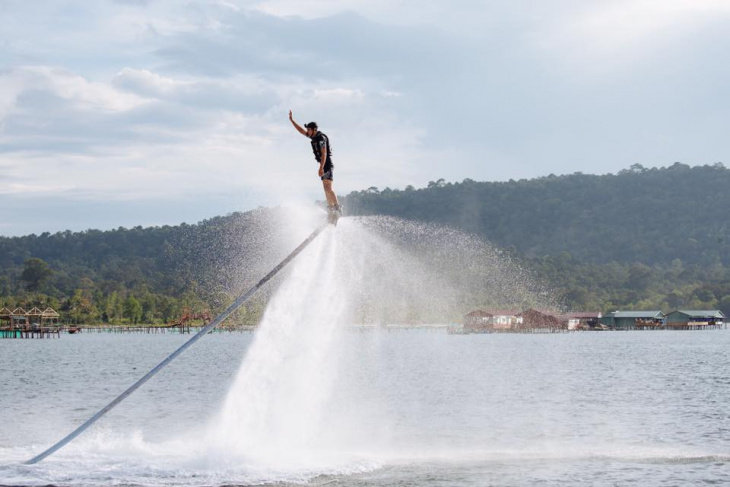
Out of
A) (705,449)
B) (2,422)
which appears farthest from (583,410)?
(2,422)

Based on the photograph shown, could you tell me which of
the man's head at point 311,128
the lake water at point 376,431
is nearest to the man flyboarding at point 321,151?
the man's head at point 311,128

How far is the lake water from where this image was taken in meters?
25.7

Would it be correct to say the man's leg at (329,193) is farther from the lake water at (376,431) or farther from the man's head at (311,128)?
the lake water at (376,431)

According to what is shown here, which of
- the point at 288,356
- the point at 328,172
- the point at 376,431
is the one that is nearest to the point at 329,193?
the point at 328,172

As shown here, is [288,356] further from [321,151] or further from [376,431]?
[376,431]

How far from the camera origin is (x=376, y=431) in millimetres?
36781

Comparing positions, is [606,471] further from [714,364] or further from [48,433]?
[714,364]

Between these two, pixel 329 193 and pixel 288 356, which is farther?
pixel 288 356

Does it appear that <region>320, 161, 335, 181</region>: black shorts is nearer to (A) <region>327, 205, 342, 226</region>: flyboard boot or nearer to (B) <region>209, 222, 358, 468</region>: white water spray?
(A) <region>327, 205, 342, 226</region>: flyboard boot

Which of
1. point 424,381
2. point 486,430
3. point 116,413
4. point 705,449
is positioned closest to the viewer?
point 705,449

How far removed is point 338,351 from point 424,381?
41412 mm

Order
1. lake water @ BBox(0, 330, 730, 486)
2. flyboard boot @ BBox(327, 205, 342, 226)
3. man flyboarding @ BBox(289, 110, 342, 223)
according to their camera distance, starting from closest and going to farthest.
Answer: man flyboarding @ BBox(289, 110, 342, 223) < flyboard boot @ BBox(327, 205, 342, 226) < lake water @ BBox(0, 330, 730, 486)

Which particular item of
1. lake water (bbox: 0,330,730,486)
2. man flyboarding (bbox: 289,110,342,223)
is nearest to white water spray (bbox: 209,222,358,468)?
lake water (bbox: 0,330,730,486)

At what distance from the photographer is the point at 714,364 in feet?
319
